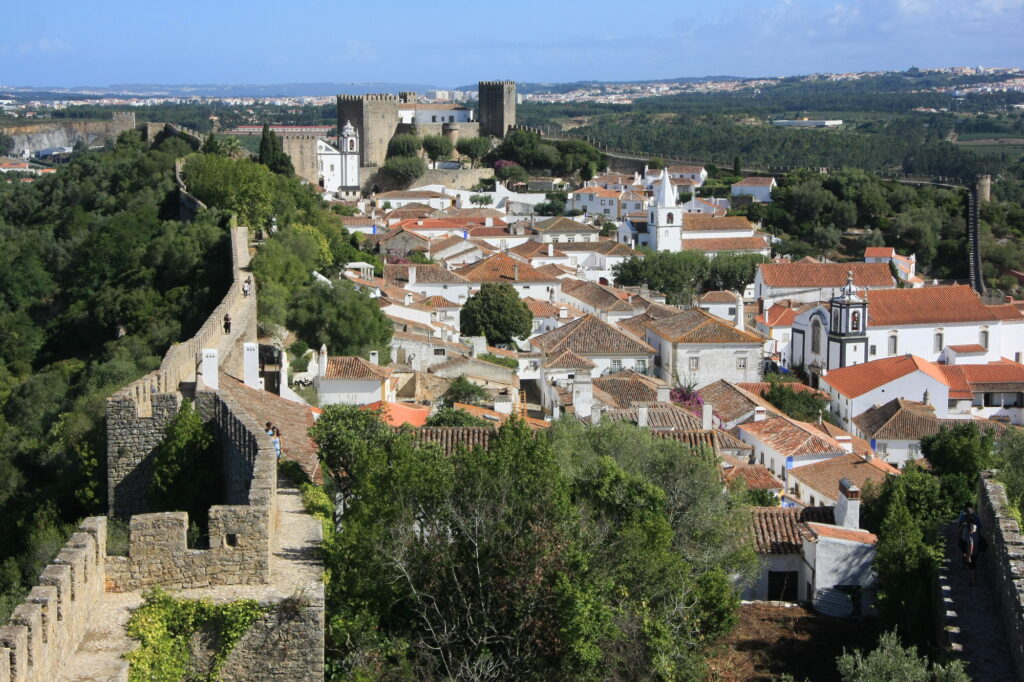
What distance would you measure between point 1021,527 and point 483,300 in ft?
84.0

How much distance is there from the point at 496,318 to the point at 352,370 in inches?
510

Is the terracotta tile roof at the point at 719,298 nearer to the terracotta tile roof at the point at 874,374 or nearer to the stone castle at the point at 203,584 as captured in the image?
the terracotta tile roof at the point at 874,374

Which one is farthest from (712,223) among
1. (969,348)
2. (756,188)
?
(969,348)

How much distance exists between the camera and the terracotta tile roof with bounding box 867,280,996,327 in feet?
135

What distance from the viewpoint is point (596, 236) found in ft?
182

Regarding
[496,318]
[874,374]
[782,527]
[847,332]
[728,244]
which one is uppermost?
[782,527]

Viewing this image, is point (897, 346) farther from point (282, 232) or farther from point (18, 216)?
point (18, 216)

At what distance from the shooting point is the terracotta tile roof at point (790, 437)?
23578mm

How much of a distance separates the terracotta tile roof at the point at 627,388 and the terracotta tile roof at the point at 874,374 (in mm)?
6605

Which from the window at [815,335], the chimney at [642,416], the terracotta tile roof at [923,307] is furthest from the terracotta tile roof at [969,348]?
the chimney at [642,416]

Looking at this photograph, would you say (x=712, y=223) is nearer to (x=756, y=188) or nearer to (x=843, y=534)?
(x=756, y=188)

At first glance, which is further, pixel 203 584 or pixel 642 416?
pixel 642 416

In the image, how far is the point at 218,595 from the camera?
7402mm

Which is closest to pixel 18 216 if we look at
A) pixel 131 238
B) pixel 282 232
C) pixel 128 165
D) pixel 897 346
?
pixel 128 165
